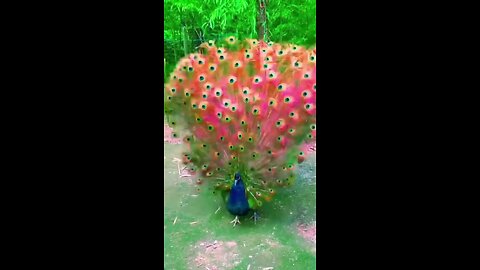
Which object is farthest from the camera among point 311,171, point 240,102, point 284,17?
point 284,17

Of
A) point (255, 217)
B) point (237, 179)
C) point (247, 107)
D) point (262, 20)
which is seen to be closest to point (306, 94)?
→ point (247, 107)

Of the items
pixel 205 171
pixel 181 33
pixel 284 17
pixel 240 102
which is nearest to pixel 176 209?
pixel 205 171

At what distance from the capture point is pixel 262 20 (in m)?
4.82

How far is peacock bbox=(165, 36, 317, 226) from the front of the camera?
283cm

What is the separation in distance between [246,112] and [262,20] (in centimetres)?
241

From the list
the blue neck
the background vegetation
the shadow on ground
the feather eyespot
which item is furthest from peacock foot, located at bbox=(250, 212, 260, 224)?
the background vegetation

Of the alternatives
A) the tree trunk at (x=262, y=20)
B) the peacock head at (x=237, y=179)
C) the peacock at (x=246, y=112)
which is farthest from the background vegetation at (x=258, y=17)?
the peacock head at (x=237, y=179)

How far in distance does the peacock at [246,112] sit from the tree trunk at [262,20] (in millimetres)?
1730

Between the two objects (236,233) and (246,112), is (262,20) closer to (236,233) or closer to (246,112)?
(246,112)

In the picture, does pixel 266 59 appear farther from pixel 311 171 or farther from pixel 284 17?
pixel 284 17

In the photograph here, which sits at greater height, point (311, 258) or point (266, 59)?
point (266, 59)

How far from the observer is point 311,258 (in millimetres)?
2840

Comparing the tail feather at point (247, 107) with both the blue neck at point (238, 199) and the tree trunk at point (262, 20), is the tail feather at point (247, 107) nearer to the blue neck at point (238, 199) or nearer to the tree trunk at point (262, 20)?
the blue neck at point (238, 199)

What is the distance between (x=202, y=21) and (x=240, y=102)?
2.94 metres
